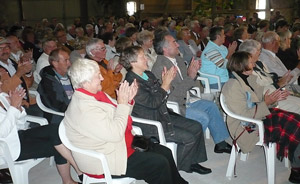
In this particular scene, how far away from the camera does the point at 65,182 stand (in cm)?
265

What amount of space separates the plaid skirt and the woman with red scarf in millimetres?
981

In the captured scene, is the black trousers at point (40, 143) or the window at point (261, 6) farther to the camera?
the window at point (261, 6)

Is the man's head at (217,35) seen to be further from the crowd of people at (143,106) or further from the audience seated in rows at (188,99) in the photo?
the audience seated in rows at (188,99)

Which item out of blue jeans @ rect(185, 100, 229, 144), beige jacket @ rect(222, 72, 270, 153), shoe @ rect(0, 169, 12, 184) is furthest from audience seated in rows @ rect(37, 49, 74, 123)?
beige jacket @ rect(222, 72, 270, 153)

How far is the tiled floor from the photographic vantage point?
284 centimetres

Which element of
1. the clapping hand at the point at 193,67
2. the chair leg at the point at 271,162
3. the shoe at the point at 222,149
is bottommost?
the shoe at the point at 222,149

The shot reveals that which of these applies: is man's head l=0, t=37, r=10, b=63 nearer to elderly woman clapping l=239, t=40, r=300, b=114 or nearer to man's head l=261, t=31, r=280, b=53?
elderly woman clapping l=239, t=40, r=300, b=114

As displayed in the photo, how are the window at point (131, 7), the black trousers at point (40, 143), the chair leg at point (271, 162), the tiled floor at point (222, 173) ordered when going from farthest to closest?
the window at point (131, 7) < the tiled floor at point (222, 173) < the chair leg at point (271, 162) < the black trousers at point (40, 143)

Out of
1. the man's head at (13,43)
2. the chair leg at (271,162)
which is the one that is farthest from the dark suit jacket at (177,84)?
the man's head at (13,43)

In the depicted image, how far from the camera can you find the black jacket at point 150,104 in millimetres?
2703

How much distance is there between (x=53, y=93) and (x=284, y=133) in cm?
201

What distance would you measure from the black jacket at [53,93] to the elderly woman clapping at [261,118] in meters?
1.44

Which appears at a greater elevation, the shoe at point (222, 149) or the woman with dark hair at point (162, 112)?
the woman with dark hair at point (162, 112)

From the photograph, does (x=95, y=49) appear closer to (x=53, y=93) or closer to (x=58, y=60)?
(x=58, y=60)
